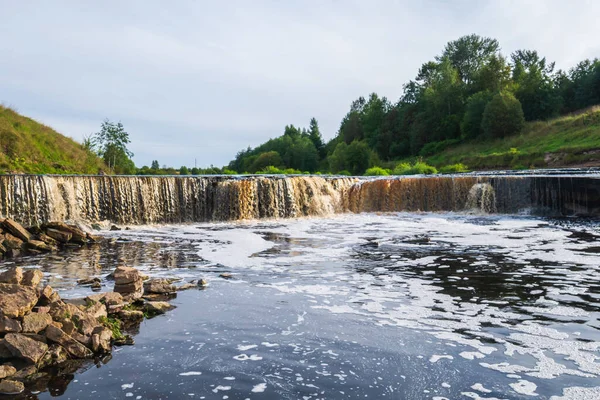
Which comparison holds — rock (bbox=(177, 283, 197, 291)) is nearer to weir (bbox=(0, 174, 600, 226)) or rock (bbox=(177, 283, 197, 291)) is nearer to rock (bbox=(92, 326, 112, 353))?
rock (bbox=(92, 326, 112, 353))

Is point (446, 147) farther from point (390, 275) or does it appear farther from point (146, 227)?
point (390, 275)

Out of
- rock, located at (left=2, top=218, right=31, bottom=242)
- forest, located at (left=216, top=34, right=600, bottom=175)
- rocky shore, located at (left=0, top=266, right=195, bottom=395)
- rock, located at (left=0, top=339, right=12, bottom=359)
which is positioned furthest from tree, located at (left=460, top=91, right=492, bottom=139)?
rock, located at (left=0, top=339, right=12, bottom=359)

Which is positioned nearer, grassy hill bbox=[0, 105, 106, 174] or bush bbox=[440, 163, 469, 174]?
grassy hill bbox=[0, 105, 106, 174]

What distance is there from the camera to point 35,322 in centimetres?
554

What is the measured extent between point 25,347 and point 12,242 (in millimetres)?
9835

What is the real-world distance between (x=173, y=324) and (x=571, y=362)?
16.1 ft

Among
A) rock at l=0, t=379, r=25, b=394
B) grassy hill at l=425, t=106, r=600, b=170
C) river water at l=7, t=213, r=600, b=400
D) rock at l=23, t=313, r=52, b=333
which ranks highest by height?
grassy hill at l=425, t=106, r=600, b=170

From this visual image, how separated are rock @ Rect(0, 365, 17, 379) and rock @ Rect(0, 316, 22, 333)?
582 millimetres

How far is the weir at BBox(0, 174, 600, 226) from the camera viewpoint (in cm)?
1927

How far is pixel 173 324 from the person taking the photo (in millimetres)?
6660

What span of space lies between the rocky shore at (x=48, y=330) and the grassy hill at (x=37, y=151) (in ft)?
82.3

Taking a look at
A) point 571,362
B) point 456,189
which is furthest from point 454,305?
point 456,189

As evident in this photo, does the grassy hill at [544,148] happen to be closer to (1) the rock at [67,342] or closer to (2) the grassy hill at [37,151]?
(2) the grassy hill at [37,151]

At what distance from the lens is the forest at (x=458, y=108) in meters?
55.8
